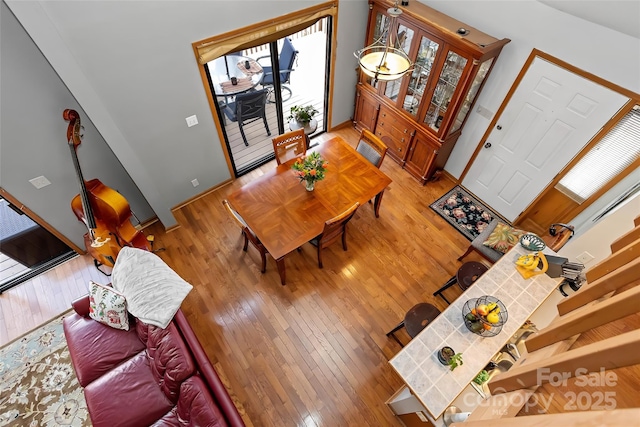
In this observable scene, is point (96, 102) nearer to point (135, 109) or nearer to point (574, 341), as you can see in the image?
point (135, 109)

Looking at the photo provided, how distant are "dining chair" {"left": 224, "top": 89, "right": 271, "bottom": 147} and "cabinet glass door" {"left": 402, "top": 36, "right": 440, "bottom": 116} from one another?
202 centimetres

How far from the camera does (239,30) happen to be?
322 cm

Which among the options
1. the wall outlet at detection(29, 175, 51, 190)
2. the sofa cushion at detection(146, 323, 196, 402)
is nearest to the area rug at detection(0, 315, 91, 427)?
the sofa cushion at detection(146, 323, 196, 402)

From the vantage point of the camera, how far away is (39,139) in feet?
9.34

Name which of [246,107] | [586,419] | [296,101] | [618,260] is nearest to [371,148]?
[246,107]

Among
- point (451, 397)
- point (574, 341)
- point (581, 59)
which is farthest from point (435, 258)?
point (574, 341)

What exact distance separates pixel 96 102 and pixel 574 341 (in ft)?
11.6

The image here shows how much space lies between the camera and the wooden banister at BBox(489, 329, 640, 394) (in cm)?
64

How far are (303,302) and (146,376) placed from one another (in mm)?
1595

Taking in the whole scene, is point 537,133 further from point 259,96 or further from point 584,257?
point 259,96

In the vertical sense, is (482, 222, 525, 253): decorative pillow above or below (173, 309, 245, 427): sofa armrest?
below

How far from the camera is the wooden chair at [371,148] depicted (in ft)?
12.8

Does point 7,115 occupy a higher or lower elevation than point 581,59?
lower

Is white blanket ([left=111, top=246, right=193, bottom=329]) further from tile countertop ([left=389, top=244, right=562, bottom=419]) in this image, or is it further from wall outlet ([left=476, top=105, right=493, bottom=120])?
wall outlet ([left=476, top=105, right=493, bottom=120])
